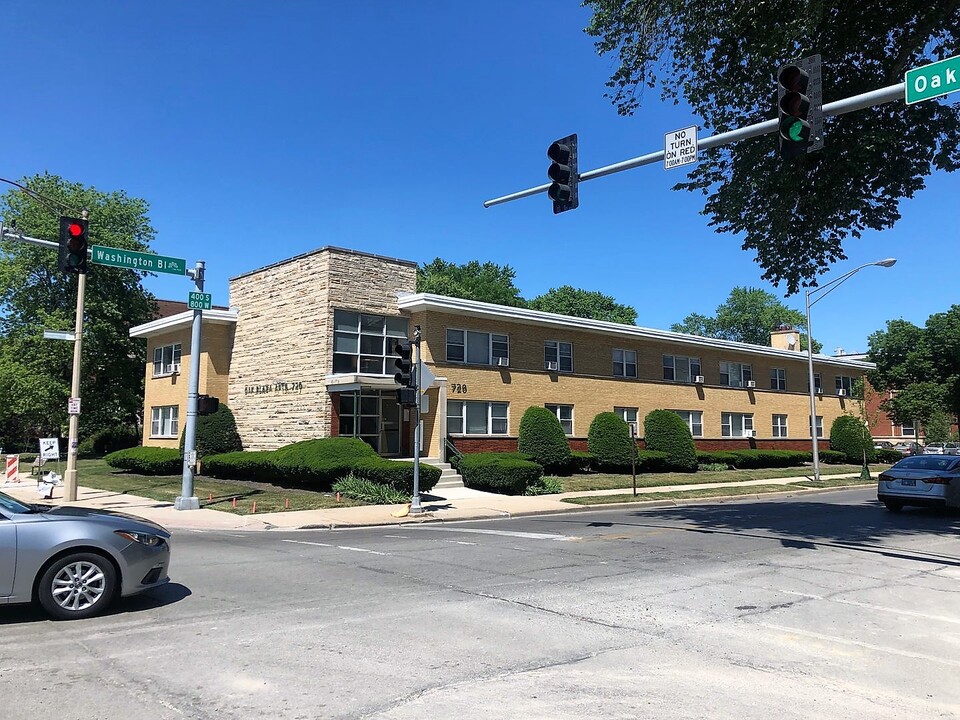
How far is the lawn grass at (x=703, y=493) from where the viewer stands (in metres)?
21.5

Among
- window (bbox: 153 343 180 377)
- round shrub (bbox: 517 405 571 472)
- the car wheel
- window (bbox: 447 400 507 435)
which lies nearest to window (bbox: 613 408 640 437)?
round shrub (bbox: 517 405 571 472)

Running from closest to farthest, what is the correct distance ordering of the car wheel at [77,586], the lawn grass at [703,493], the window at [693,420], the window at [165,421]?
the car wheel at [77,586], the lawn grass at [703,493], the window at [165,421], the window at [693,420]

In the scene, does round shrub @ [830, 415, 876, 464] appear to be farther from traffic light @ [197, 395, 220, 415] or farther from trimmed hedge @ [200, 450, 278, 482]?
traffic light @ [197, 395, 220, 415]

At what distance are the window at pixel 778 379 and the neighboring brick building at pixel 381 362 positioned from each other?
8.55 metres

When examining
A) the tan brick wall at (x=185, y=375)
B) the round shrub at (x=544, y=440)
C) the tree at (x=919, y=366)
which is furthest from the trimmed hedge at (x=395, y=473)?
the tree at (x=919, y=366)

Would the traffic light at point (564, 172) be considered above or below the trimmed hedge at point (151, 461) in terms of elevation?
above

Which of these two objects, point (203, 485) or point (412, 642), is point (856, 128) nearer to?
point (412, 642)

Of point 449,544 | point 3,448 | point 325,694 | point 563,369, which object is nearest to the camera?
point 325,694

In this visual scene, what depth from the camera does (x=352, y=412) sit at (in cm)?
2683

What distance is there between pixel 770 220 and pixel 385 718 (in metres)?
15.1

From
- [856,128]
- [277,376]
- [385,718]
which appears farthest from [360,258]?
[385,718]

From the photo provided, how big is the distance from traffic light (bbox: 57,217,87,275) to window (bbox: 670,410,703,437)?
28583 millimetres

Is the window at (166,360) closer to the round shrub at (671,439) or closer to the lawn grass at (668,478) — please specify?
the lawn grass at (668,478)

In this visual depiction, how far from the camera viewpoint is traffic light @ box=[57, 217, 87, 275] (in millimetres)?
14211
